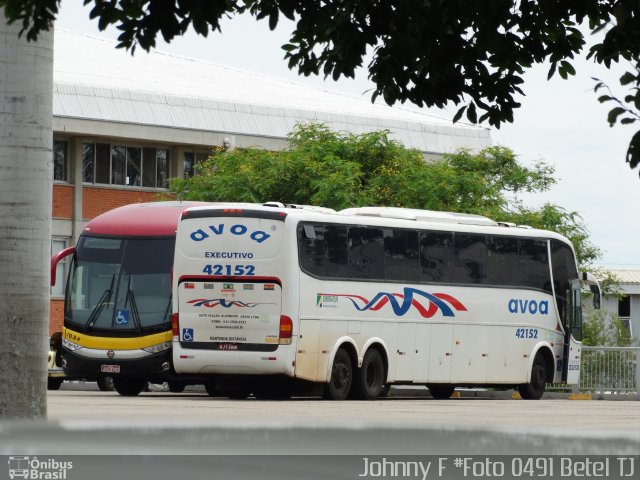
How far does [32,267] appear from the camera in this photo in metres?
13.2

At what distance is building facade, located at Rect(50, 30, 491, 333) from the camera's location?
53.9 metres

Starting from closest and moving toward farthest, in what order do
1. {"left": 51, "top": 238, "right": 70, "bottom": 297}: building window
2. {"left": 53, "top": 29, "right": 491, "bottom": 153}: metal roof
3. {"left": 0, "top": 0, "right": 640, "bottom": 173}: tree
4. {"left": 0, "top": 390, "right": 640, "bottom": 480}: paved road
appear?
1. {"left": 0, "top": 390, "right": 640, "bottom": 480}: paved road
2. {"left": 0, "top": 0, "right": 640, "bottom": 173}: tree
3. {"left": 51, "top": 238, "right": 70, "bottom": 297}: building window
4. {"left": 53, "top": 29, "right": 491, "bottom": 153}: metal roof

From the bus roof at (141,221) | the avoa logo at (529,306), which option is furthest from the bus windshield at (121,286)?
the avoa logo at (529,306)

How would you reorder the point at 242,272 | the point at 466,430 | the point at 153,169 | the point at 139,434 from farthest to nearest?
1. the point at 153,169
2. the point at 242,272
3. the point at 466,430
4. the point at 139,434

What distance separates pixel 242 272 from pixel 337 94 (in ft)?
145

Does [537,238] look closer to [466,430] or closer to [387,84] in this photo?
[387,84]

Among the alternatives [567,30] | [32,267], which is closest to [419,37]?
[567,30]

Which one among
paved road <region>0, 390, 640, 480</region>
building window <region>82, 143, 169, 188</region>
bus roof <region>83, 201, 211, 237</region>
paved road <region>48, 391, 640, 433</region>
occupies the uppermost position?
building window <region>82, 143, 169, 188</region>

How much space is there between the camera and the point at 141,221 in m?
30.2

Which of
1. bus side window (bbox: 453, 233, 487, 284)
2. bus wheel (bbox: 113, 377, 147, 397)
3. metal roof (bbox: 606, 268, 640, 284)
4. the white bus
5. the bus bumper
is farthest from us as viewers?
metal roof (bbox: 606, 268, 640, 284)

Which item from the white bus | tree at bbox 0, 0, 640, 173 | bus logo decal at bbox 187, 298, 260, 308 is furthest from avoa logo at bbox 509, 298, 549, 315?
tree at bbox 0, 0, 640, 173

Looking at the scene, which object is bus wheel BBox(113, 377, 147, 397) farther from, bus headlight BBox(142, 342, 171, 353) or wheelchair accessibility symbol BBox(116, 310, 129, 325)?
bus headlight BBox(142, 342, 171, 353)

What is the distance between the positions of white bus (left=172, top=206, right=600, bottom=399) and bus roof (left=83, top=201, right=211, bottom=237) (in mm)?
2901

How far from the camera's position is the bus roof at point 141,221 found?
29.8 meters
